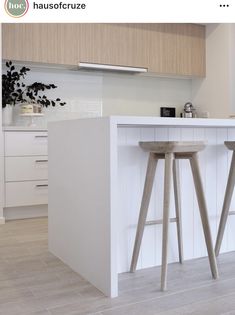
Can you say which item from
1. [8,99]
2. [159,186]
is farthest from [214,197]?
[8,99]

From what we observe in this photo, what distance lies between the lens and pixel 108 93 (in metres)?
4.73

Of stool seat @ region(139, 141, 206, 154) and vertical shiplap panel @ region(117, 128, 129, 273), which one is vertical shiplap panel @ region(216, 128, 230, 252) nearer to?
stool seat @ region(139, 141, 206, 154)

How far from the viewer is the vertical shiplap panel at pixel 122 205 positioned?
6.91 ft

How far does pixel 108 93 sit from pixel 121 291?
10.5ft

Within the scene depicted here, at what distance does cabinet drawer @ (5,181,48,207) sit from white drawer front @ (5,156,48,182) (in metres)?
0.06

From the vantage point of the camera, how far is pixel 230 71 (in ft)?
14.9

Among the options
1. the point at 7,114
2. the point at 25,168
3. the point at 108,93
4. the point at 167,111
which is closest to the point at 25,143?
the point at 25,168

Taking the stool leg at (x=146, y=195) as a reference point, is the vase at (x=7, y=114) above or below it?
above
